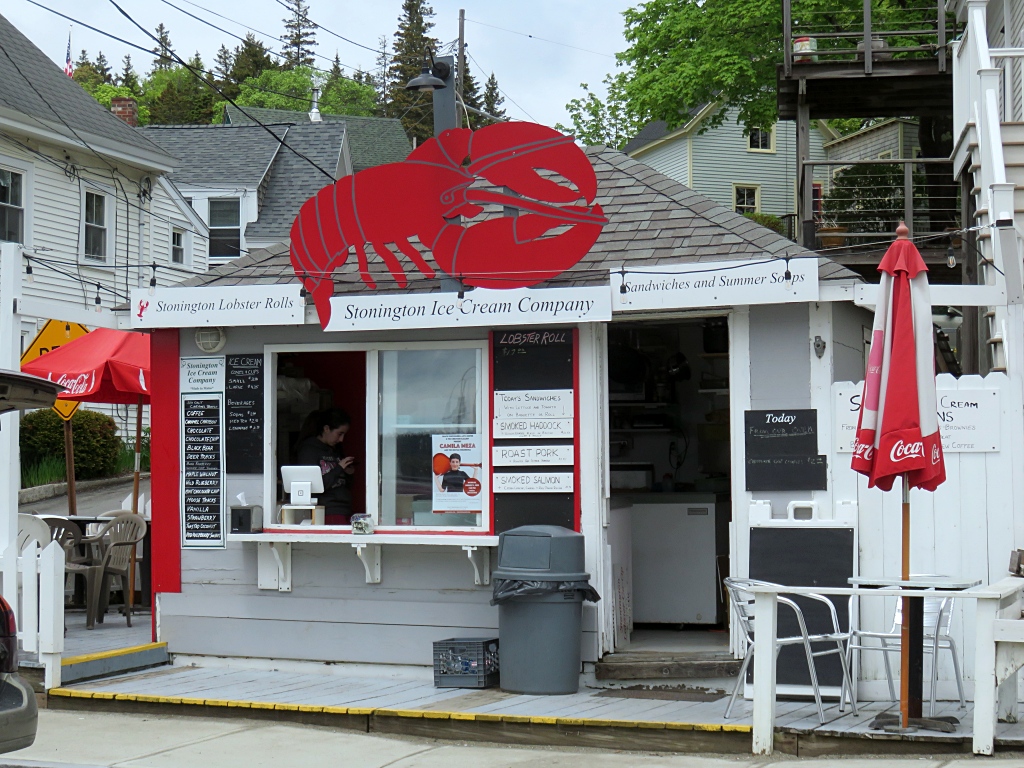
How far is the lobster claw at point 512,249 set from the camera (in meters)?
8.15

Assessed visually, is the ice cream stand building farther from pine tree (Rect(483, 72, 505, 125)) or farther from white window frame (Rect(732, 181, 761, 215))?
pine tree (Rect(483, 72, 505, 125))

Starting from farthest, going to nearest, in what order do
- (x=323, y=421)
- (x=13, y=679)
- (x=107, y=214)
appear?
(x=107, y=214), (x=323, y=421), (x=13, y=679)

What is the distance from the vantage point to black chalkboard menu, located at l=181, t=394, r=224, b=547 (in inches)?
360

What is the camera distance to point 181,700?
782 centimetres

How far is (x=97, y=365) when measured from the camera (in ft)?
35.0

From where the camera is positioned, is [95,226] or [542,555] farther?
[95,226]

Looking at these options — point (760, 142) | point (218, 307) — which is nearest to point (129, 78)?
point (760, 142)

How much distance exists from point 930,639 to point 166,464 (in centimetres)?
572

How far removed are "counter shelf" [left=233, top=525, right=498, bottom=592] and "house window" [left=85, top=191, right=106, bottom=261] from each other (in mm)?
14162

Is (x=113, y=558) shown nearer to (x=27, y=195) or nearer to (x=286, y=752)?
(x=286, y=752)

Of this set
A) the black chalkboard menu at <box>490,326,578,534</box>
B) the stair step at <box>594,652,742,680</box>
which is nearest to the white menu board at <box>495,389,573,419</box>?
the black chalkboard menu at <box>490,326,578,534</box>

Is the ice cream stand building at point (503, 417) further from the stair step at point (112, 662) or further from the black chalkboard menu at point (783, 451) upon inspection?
the stair step at point (112, 662)

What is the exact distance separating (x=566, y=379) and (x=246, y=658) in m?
3.31

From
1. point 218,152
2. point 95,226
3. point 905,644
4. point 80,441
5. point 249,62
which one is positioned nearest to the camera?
point 905,644
